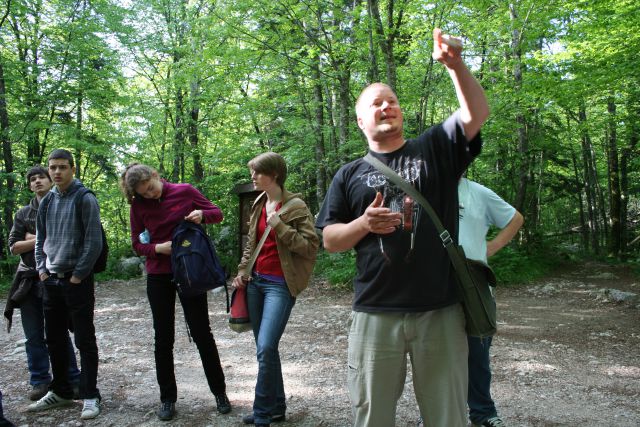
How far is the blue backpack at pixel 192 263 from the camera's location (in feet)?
11.7

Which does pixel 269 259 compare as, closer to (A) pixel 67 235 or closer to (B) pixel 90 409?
(A) pixel 67 235

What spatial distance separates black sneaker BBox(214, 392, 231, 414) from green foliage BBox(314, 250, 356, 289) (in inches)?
215

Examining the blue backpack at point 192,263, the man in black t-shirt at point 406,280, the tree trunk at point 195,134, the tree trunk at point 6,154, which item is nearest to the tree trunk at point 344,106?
the tree trunk at point 195,134

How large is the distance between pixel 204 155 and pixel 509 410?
42.7ft

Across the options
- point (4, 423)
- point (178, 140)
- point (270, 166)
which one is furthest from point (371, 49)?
point (178, 140)

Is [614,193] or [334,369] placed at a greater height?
[614,193]

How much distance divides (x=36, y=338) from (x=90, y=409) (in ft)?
3.23

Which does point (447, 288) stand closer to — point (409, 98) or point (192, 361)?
point (192, 361)

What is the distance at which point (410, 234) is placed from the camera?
199cm

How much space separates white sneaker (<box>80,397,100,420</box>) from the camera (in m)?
3.80

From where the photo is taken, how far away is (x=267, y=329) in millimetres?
3324

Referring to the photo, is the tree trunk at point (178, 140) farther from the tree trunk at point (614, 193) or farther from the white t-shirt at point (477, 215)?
the tree trunk at point (614, 193)

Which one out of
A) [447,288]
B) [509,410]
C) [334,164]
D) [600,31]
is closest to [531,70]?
[600,31]

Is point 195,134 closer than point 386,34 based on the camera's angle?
No
